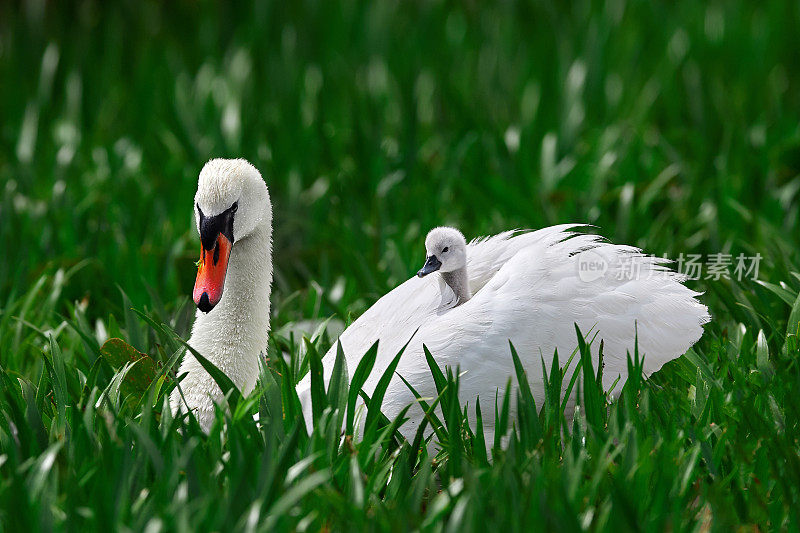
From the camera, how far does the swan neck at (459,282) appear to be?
2.78 m

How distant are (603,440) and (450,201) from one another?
242cm

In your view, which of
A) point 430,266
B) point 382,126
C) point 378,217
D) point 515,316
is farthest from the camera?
point 382,126

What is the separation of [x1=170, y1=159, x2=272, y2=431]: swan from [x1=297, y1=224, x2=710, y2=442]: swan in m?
0.21

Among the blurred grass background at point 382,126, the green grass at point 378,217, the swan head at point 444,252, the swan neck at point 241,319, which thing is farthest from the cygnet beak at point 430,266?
the blurred grass background at point 382,126

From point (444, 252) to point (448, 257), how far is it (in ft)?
0.05

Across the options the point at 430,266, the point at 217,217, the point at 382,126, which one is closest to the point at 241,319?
the point at 217,217

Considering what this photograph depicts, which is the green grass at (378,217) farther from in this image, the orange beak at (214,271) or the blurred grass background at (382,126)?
the orange beak at (214,271)

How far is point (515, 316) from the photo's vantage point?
2518 millimetres

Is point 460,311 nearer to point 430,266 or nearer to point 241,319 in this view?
point 430,266

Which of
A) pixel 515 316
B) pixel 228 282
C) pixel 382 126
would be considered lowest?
pixel 515 316

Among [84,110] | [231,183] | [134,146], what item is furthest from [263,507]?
[84,110]

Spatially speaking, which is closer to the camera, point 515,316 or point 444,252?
point 515,316

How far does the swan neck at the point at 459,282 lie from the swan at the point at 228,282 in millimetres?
464

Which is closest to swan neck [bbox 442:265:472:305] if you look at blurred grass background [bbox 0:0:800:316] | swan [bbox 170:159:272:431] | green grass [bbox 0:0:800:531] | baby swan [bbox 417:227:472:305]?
baby swan [bbox 417:227:472:305]
